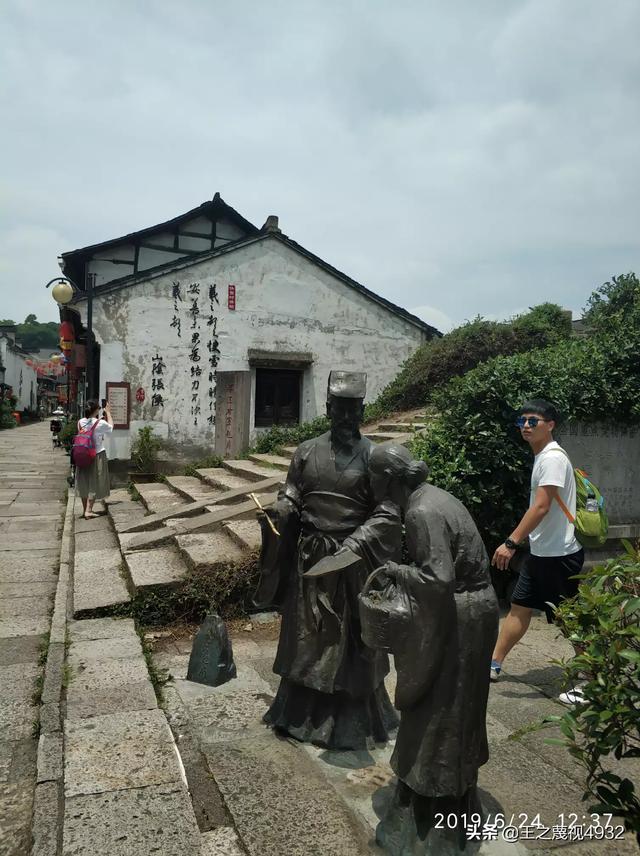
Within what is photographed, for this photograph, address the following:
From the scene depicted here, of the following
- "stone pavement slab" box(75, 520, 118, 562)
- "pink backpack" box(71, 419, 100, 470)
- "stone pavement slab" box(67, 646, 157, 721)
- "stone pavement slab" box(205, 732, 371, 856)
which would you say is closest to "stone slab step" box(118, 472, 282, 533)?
"stone pavement slab" box(75, 520, 118, 562)

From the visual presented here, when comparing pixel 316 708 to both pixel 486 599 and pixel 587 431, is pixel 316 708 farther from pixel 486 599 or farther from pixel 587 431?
pixel 587 431

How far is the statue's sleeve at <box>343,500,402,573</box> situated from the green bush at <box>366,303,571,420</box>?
28.0 ft

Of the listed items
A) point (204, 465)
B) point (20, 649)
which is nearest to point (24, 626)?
point (20, 649)

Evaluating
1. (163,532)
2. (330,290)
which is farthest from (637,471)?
(330,290)

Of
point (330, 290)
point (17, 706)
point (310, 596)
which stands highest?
point (330, 290)

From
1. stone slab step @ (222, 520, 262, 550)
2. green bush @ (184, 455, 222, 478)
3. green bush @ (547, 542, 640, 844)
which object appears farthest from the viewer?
green bush @ (184, 455, 222, 478)

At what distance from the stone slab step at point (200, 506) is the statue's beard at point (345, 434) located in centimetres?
478

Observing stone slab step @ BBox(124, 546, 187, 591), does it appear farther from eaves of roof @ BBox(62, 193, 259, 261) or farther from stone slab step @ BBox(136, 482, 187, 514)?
eaves of roof @ BBox(62, 193, 259, 261)

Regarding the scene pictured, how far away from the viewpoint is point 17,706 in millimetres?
4043

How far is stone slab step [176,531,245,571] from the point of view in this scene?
597 cm

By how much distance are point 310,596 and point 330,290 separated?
12191 millimetres

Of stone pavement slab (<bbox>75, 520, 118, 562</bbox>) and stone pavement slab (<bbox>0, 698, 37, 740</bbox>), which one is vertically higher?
stone pavement slab (<bbox>75, 520, 118, 562</bbox>)

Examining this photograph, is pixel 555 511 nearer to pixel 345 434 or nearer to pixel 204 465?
pixel 345 434

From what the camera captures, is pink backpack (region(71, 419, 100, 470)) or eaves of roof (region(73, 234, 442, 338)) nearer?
pink backpack (region(71, 419, 100, 470))
